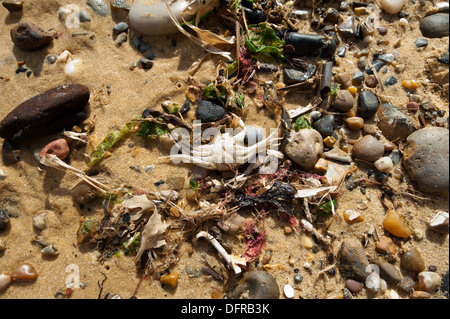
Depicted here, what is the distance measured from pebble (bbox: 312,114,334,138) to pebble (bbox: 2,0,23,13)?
390 cm

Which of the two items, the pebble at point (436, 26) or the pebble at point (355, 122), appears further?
the pebble at point (436, 26)

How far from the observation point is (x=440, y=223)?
320 cm

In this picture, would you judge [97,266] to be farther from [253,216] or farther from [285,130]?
[285,130]

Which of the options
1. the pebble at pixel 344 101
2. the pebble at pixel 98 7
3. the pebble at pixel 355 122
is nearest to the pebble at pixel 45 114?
the pebble at pixel 98 7

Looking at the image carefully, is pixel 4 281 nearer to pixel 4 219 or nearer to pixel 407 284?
pixel 4 219

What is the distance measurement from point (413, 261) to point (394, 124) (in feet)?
4.85

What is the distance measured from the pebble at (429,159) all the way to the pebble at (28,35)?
4428 millimetres

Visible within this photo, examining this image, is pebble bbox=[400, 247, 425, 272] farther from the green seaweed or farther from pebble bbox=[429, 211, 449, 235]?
Answer: the green seaweed

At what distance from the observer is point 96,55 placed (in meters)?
3.75

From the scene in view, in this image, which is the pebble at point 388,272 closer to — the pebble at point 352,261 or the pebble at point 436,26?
the pebble at point 352,261

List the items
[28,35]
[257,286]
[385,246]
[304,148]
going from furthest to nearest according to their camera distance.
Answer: [28,35] < [304,148] < [385,246] < [257,286]

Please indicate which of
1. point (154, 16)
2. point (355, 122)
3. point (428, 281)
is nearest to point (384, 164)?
point (355, 122)

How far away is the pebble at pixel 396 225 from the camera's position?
10.6ft
